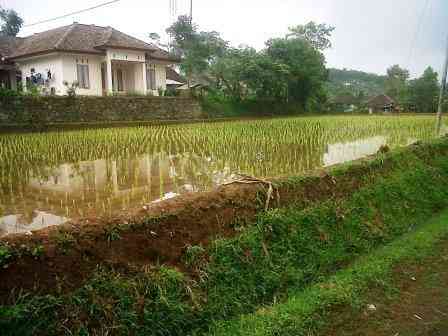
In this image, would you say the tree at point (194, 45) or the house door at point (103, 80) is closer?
the house door at point (103, 80)

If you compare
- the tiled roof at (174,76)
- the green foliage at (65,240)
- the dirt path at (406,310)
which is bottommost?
the dirt path at (406,310)

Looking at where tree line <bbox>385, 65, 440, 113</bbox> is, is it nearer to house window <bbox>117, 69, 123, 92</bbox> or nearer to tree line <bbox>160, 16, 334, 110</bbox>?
tree line <bbox>160, 16, 334, 110</bbox>

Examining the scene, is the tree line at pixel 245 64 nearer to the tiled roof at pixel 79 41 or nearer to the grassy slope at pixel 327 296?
the tiled roof at pixel 79 41

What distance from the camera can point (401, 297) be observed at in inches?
157

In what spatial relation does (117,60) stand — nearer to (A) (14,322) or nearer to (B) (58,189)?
(B) (58,189)

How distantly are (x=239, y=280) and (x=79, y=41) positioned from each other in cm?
2204

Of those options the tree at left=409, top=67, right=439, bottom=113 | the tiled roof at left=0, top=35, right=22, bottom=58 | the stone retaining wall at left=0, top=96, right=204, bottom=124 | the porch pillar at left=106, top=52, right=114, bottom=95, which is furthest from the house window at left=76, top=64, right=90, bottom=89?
the tree at left=409, top=67, right=439, bottom=113

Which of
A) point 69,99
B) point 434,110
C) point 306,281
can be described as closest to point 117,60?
point 69,99

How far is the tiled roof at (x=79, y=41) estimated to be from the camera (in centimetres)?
2158

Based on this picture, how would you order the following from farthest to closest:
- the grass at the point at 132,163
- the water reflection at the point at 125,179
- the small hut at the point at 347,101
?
the small hut at the point at 347,101 → the grass at the point at 132,163 → the water reflection at the point at 125,179

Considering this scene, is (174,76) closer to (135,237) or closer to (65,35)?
(65,35)

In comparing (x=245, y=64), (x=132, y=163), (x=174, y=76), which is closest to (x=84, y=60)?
(x=245, y=64)

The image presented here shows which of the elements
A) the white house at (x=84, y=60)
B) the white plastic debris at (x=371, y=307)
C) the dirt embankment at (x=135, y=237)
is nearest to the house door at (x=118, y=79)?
the white house at (x=84, y=60)

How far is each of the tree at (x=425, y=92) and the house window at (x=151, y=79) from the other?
31.4 meters
